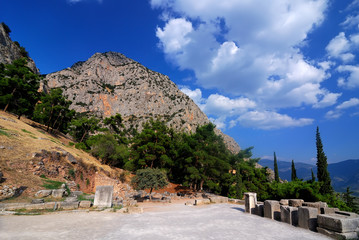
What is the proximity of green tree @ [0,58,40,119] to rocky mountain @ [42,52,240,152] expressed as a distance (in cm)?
6153

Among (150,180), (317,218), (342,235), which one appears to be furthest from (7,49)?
(342,235)

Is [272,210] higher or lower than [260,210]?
higher

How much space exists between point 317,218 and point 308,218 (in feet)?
1.13

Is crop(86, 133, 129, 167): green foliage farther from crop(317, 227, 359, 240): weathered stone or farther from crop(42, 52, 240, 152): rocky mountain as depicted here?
crop(42, 52, 240, 152): rocky mountain

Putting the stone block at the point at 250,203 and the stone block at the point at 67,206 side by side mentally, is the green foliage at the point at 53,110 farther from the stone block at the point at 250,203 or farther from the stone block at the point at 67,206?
the stone block at the point at 250,203

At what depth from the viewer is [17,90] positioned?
3431 centimetres

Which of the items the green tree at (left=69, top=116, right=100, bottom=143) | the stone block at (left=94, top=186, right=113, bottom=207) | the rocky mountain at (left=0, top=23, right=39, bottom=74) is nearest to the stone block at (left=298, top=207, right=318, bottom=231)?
the stone block at (left=94, top=186, right=113, bottom=207)

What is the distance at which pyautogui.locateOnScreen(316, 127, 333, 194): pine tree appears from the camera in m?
28.9

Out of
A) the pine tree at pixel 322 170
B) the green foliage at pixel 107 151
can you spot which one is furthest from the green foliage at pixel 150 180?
the pine tree at pixel 322 170

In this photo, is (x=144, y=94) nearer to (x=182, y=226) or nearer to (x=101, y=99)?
(x=101, y=99)

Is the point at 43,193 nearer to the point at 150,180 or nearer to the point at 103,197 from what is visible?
the point at 103,197

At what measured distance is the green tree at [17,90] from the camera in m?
32.2

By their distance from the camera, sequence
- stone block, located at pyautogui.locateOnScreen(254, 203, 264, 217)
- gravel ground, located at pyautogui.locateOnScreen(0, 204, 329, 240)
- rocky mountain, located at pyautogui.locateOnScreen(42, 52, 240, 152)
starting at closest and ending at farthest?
gravel ground, located at pyautogui.locateOnScreen(0, 204, 329, 240) < stone block, located at pyautogui.locateOnScreen(254, 203, 264, 217) < rocky mountain, located at pyautogui.locateOnScreen(42, 52, 240, 152)

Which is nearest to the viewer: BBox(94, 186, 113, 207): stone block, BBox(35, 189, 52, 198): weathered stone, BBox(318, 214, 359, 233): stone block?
BBox(318, 214, 359, 233): stone block
